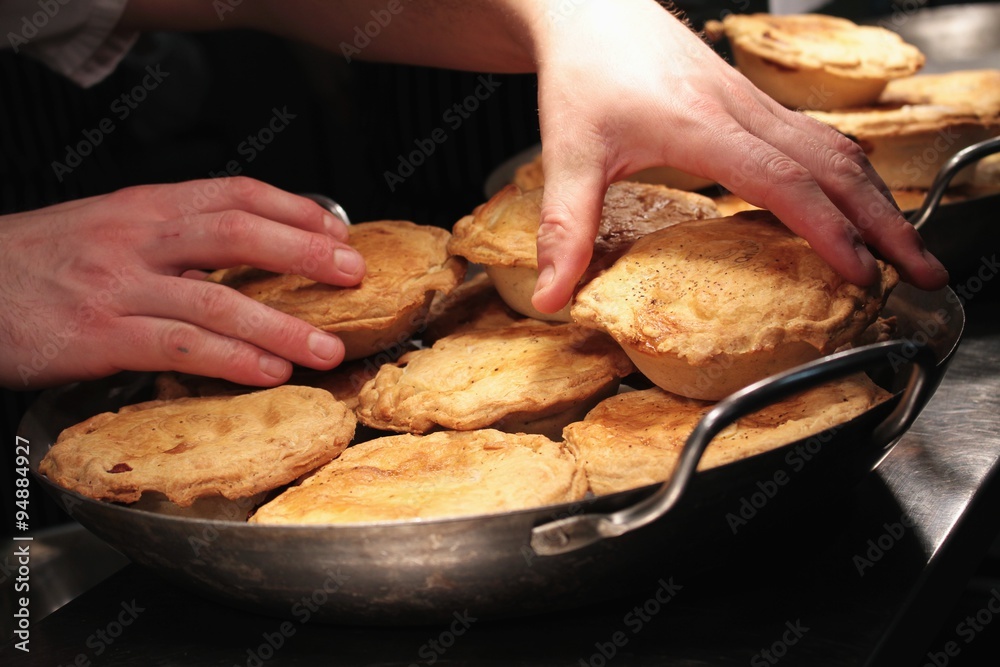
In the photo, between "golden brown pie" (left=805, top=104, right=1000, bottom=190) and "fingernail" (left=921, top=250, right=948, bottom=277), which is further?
"golden brown pie" (left=805, top=104, right=1000, bottom=190)

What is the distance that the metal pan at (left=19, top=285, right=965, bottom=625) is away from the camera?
1.28m

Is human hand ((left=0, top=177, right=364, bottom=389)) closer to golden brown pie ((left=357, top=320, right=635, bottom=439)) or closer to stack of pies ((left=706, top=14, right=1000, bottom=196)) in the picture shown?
golden brown pie ((left=357, top=320, right=635, bottom=439))

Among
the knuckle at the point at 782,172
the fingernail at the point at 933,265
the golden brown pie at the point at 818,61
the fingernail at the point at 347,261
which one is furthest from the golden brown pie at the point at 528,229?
the golden brown pie at the point at 818,61

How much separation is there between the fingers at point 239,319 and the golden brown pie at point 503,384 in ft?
0.45

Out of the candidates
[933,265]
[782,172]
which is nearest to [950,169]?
[933,265]

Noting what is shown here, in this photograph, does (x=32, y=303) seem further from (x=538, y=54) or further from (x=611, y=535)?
(x=611, y=535)

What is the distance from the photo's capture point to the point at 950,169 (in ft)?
6.90

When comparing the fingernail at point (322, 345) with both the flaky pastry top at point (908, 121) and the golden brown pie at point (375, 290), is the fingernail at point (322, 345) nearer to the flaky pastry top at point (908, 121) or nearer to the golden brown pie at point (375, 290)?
the golden brown pie at point (375, 290)

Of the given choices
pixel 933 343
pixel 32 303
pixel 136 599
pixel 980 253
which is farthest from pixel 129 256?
pixel 980 253

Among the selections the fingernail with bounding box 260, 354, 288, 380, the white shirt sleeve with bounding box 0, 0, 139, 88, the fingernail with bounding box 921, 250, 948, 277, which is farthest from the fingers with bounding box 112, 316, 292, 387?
the white shirt sleeve with bounding box 0, 0, 139, 88

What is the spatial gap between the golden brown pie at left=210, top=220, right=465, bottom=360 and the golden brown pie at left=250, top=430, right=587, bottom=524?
35cm

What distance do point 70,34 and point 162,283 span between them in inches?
59.5

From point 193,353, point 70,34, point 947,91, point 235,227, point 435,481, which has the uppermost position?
point 70,34

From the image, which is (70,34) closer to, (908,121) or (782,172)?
(782,172)
